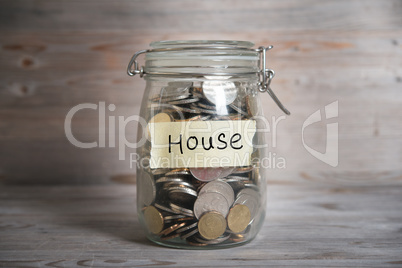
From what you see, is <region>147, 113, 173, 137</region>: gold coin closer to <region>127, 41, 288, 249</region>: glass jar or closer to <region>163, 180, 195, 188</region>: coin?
<region>127, 41, 288, 249</region>: glass jar

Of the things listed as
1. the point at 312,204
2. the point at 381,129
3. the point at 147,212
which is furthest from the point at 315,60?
the point at 147,212

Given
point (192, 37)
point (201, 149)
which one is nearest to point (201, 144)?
point (201, 149)

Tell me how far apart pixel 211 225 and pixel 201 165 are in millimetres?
100

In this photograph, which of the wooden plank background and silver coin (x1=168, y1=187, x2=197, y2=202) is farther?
the wooden plank background

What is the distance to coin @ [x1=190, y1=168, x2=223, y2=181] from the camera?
2.51 ft

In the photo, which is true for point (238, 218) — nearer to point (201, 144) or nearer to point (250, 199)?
point (250, 199)

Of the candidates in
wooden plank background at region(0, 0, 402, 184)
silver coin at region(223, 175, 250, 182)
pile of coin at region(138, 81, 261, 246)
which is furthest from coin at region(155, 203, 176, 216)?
wooden plank background at region(0, 0, 402, 184)

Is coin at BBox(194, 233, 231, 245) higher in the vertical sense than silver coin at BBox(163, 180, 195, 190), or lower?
lower

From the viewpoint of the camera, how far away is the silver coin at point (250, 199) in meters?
0.79

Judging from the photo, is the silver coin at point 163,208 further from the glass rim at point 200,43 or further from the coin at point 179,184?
the glass rim at point 200,43

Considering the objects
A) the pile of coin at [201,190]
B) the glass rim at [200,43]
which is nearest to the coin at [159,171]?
the pile of coin at [201,190]

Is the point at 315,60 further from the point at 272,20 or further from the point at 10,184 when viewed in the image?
the point at 10,184

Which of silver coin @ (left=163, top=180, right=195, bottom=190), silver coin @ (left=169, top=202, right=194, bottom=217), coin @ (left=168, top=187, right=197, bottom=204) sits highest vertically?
silver coin @ (left=163, top=180, right=195, bottom=190)

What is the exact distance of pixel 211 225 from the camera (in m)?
0.76
